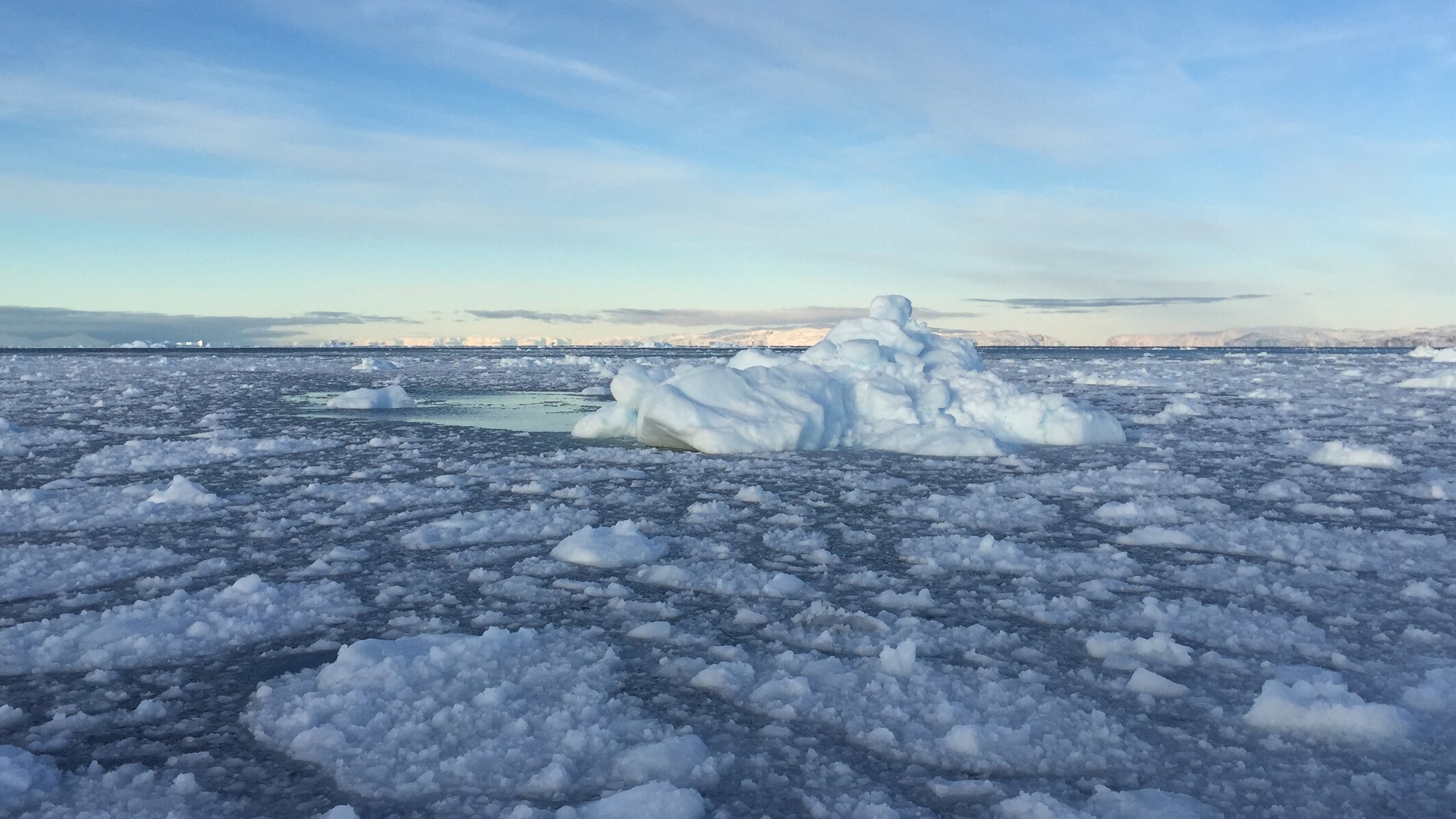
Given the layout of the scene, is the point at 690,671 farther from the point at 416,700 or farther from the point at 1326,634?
the point at 1326,634

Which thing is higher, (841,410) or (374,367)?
(841,410)

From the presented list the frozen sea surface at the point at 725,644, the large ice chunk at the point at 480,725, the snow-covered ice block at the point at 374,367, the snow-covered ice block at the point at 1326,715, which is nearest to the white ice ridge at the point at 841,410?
the frozen sea surface at the point at 725,644

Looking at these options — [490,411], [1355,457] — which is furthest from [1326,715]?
[490,411]

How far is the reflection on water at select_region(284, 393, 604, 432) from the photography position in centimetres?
1670

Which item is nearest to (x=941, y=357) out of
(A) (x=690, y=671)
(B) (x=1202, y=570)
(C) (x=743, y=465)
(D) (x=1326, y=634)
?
(C) (x=743, y=465)

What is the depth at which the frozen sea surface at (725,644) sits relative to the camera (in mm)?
3176

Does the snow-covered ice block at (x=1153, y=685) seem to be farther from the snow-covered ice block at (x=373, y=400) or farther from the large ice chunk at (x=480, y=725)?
the snow-covered ice block at (x=373, y=400)

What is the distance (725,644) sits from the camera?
457 centimetres

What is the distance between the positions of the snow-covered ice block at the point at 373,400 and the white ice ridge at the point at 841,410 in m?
7.70

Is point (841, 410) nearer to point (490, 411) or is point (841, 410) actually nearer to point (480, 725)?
point (490, 411)

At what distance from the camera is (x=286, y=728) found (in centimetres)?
355

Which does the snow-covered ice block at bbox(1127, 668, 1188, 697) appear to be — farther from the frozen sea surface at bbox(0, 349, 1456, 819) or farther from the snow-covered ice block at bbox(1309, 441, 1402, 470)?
the snow-covered ice block at bbox(1309, 441, 1402, 470)

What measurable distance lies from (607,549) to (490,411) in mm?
14257

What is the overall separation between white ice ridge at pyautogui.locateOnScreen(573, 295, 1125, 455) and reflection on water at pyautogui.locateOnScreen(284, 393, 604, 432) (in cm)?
256
